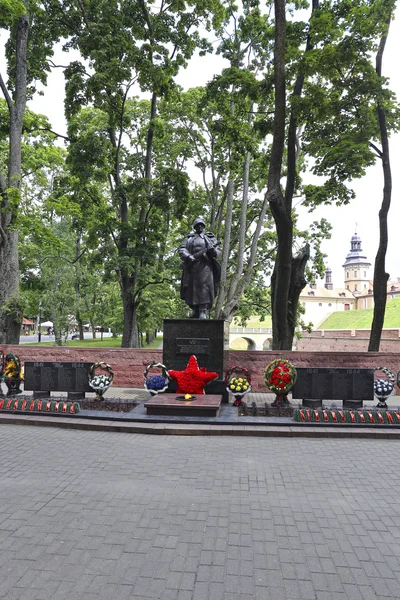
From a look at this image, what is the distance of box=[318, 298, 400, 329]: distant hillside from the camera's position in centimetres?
4494

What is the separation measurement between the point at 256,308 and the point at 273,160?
625 inches

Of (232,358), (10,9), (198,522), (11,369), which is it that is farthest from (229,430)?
(10,9)

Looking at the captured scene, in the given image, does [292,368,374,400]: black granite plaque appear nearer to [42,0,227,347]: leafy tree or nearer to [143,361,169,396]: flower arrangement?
[143,361,169,396]: flower arrangement

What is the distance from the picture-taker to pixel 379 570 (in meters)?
3.59

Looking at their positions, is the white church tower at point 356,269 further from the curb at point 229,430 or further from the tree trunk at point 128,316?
the curb at point 229,430

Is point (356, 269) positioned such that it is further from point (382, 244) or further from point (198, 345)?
point (198, 345)

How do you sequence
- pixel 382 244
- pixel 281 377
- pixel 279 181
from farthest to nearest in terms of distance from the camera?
pixel 382 244, pixel 279 181, pixel 281 377

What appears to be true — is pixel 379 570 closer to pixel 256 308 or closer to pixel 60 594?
pixel 60 594

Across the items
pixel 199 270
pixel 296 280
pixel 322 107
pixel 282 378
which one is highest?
pixel 322 107

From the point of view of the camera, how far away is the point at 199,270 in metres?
11.3

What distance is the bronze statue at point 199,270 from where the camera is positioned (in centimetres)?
1119

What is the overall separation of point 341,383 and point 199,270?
4.37m

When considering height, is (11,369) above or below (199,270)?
below

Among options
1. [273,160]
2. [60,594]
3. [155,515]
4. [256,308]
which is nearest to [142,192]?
[273,160]
